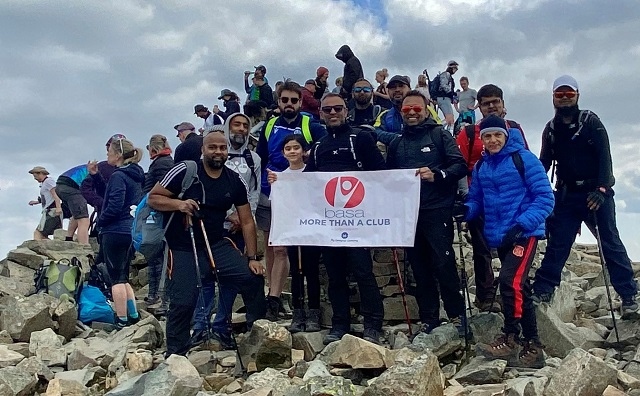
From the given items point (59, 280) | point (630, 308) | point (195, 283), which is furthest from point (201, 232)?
point (630, 308)

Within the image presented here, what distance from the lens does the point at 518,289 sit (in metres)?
7.09

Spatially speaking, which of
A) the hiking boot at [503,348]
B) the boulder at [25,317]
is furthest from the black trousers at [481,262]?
the boulder at [25,317]

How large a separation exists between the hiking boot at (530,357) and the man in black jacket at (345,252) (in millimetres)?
1718

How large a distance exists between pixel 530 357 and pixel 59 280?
817 cm

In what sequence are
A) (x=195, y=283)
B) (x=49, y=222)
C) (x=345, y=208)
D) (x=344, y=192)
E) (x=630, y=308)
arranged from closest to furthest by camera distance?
1. (x=195, y=283)
2. (x=630, y=308)
3. (x=344, y=192)
4. (x=345, y=208)
5. (x=49, y=222)

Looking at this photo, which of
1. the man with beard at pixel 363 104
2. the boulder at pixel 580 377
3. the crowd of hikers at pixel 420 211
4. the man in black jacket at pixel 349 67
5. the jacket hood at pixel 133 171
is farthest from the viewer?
the man in black jacket at pixel 349 67

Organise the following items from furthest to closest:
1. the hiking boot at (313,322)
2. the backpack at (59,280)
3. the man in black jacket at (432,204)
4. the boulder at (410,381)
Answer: the backpack at (59,280)
the hiking boot at (313,322)
the man in black jacket at (432,204)
the boulder at (410,381)

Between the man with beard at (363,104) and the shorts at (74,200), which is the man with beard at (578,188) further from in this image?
the shorts at (74,200)

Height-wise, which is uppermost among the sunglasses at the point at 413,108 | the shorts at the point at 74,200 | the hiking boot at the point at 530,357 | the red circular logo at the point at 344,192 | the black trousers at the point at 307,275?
the sunglasses at the point at 413,108

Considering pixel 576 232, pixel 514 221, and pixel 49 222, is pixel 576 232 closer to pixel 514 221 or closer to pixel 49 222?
pixel 514 221

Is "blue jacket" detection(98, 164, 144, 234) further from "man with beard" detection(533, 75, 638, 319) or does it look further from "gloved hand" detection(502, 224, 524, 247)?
"man with beard" detection(533, 75, 638, 319)

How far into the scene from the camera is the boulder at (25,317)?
9703mm

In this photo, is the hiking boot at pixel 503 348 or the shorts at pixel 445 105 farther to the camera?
the shorts at pixel 445 105

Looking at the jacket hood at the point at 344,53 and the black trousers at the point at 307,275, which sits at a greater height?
the jacket hood at the point at 344,53
